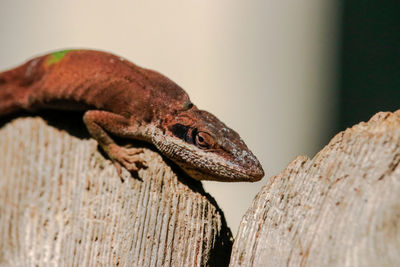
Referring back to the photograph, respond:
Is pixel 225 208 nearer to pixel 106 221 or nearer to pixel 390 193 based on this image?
pixel 106 221

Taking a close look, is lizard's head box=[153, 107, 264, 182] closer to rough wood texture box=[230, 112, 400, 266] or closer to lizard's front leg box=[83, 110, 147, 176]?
lizard's front leg box=[83, 110, 147, 176]

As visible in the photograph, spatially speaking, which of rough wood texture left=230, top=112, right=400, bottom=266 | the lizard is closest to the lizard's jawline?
the lizard

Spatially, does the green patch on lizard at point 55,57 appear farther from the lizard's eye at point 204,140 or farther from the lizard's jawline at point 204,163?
the lizard's eye at point 204,140

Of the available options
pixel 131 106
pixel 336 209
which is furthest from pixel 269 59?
pixel 336 209

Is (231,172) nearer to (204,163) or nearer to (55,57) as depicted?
(204,163)

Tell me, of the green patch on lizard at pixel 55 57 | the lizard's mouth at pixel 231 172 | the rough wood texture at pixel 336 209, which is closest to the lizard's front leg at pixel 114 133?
the lizard's mouth at pixel 231 172

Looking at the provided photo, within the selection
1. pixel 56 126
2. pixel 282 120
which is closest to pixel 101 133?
pixel 56 126
